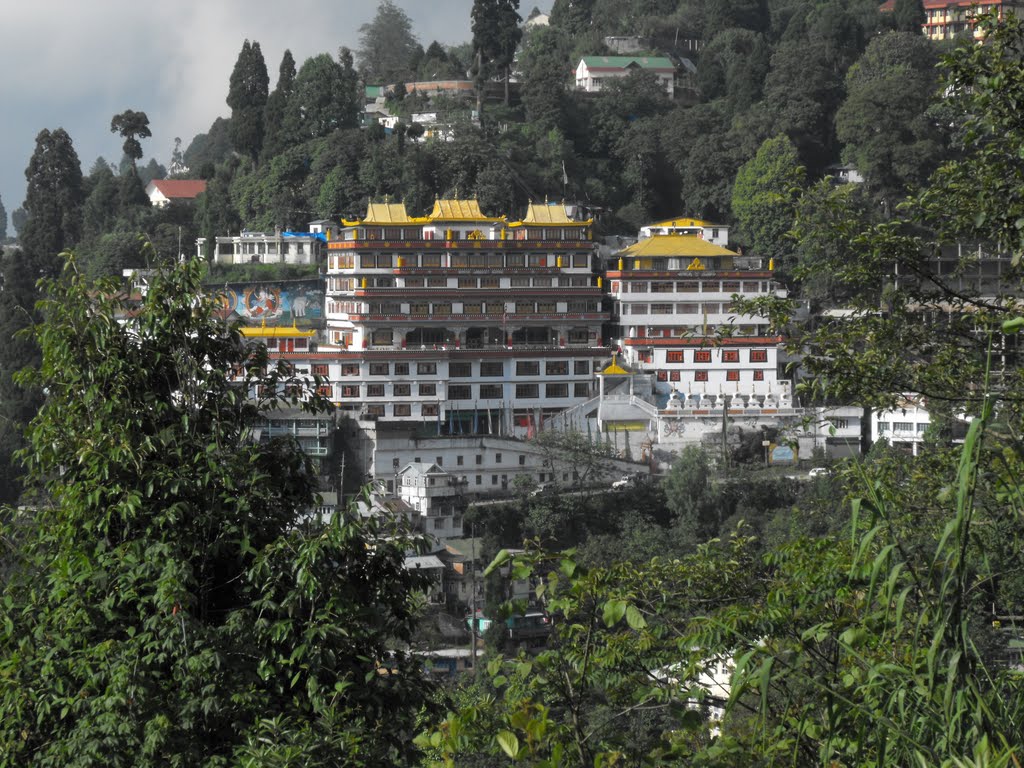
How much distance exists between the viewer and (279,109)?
43.6 meters

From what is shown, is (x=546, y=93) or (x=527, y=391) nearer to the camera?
(x=527, y=391)

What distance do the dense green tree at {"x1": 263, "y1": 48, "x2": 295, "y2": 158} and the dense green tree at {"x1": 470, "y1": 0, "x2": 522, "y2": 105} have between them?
5.76 meters

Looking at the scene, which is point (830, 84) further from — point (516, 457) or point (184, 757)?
point (184, 757)

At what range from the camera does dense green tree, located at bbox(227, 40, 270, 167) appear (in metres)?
44.5

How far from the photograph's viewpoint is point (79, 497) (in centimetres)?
605

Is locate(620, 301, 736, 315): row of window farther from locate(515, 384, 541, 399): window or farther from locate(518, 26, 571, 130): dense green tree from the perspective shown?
locate(518, 26, 571, 130): dense green tree

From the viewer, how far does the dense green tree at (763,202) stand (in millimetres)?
37906

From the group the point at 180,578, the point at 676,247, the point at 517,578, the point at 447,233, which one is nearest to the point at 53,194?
the point at 447,233

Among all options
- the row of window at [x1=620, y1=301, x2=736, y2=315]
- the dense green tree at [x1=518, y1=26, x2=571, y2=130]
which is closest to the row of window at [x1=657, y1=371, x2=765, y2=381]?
the row of window at [x1=620, y1=301, x2=736, y2=315]

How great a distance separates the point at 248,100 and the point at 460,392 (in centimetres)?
1621

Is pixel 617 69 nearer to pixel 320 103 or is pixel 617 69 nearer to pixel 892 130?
pixel 320 103

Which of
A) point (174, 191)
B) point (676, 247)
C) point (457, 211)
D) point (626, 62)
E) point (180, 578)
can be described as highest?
point (626, 62)

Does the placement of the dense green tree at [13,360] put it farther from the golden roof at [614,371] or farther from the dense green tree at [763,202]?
the dense green tree at [763,202]

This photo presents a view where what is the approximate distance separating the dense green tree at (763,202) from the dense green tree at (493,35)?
10.1 m
